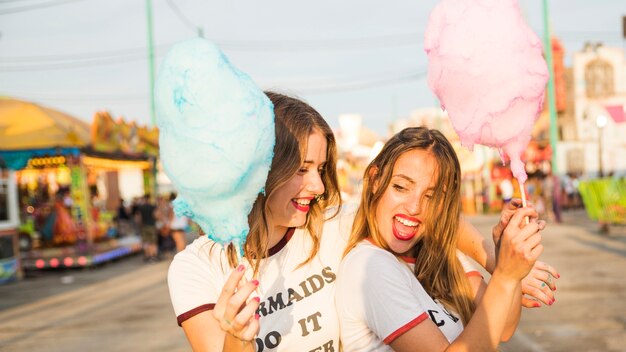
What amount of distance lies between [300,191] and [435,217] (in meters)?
0.52

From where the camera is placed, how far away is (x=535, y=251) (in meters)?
2.04

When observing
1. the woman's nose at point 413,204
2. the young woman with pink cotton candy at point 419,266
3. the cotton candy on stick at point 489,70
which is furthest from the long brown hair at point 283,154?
the cotton candy on stick at point 489,70

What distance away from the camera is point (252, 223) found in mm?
2350

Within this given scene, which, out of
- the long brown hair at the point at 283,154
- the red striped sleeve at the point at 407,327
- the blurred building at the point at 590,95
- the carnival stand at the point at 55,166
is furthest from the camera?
the blurred building at the point at 590,95

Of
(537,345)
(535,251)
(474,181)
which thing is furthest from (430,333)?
(474,181)

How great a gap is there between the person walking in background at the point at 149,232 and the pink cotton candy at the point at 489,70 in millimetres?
14993

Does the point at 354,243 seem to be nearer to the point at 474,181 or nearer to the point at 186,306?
the point at 186,306

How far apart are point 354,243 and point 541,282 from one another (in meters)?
0.68

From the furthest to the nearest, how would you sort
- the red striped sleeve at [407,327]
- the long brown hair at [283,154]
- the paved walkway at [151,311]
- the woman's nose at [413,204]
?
the paved walkway at [151,311]
the woman's nose at [413,204]
the long brown hair at [283,154]
the red striped sleeve at [407,327]

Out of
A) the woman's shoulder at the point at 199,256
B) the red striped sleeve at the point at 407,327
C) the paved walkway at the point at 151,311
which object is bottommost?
the paved walkway at the point at 151,311

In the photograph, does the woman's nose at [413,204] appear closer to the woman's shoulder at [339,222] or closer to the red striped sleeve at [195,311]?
the woman's shoulder at [339,222]

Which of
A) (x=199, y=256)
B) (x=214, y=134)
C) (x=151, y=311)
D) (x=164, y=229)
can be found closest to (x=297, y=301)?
(x=199, y=256)

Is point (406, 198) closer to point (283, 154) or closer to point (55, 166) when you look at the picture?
point (283, 154)

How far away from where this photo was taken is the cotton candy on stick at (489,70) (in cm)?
233
